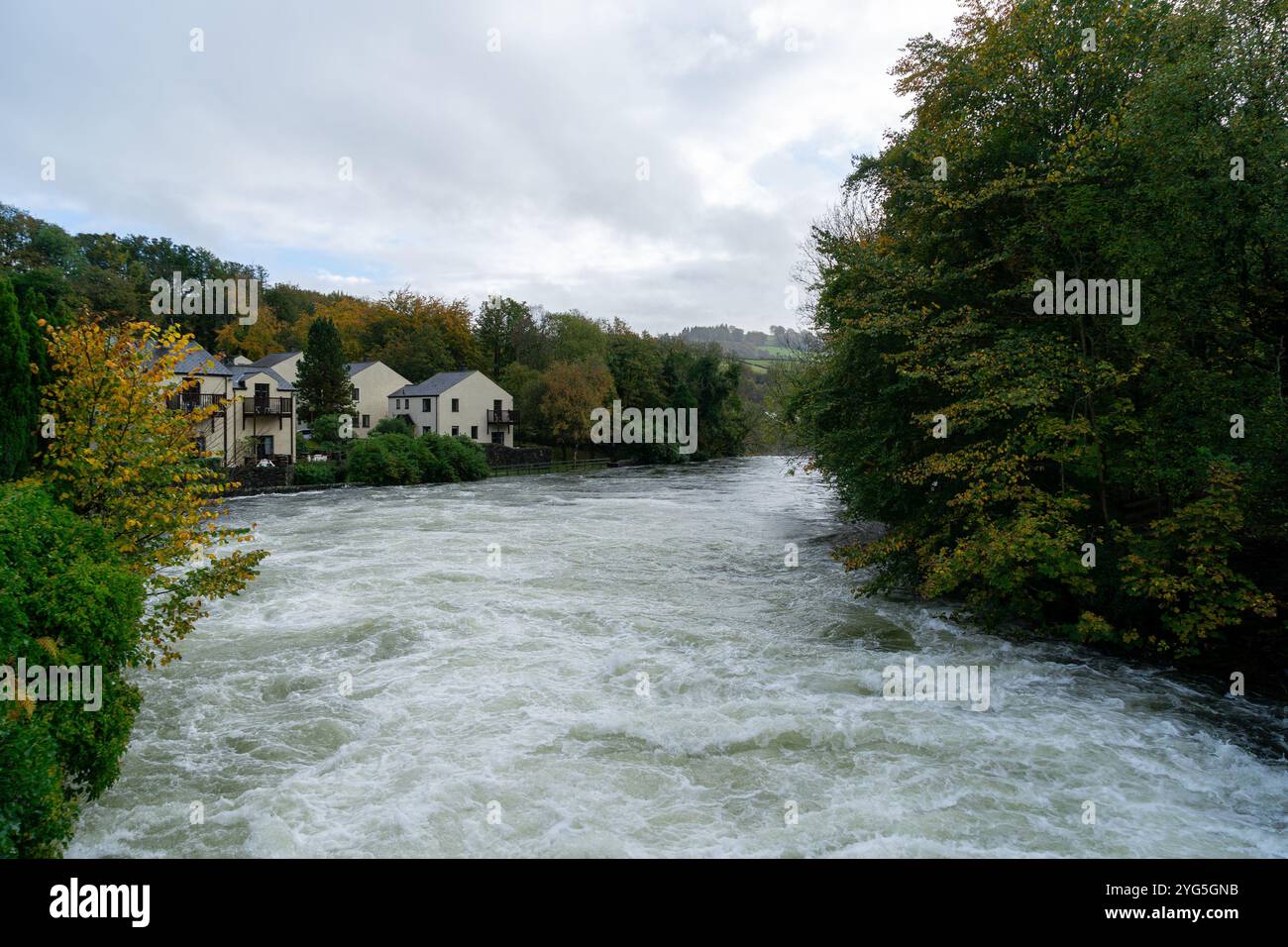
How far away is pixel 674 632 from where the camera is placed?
1181 cm

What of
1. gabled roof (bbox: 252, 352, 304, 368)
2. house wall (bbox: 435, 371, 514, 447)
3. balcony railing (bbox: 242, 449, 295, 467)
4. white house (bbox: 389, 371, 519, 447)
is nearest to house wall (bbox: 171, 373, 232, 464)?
balcony railing (bbox: 242, 449, 295, 467)

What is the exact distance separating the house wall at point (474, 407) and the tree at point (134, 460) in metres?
48.8

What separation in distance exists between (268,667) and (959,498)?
32.1 ft

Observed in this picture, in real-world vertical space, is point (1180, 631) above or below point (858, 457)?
below

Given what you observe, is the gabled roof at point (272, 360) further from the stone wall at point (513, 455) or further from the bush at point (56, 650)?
the bush at point (56, 650)

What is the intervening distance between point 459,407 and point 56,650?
54.2 m

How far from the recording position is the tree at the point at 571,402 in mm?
59438

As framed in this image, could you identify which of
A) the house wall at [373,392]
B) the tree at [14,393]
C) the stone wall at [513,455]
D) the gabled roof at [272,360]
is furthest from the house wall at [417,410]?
the tree at [14,393]

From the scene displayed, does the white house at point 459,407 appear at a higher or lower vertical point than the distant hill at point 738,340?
lower

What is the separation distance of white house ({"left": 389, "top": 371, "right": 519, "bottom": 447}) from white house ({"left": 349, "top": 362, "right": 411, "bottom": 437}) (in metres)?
0.75

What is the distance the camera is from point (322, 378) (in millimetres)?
49125

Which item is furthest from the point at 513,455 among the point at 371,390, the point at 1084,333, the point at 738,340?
the point at 738,340

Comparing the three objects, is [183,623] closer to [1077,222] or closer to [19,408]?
[19,408]
